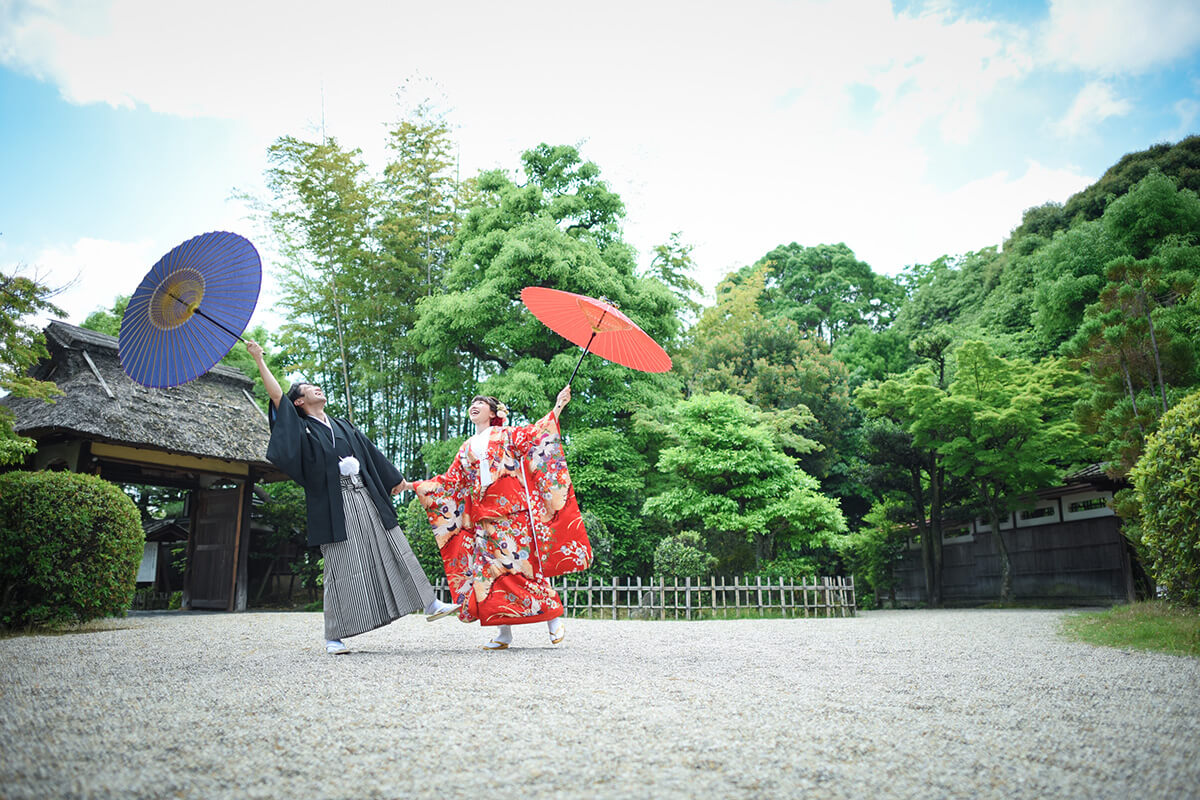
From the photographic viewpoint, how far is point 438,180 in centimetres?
1339

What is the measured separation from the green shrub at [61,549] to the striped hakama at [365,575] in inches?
125

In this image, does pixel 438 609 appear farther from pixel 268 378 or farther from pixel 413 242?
pixel 413 242

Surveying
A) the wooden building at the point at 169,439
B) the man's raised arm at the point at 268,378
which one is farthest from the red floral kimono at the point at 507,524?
the wooden building at the point at 169,439

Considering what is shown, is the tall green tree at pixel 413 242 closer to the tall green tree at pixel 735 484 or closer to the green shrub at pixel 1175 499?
the tall green tree at pixel 735 484

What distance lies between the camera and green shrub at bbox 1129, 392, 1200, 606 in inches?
193

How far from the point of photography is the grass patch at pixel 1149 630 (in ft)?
14.2

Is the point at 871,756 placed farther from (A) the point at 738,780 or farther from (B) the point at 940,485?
(B) the point at 940,485

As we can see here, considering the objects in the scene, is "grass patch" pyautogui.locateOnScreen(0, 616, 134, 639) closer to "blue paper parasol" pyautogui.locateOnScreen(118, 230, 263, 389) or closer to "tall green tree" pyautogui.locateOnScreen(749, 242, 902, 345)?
"blue paper parasol" pyautogui.locateOnScreen(118, 230, 263, 389)

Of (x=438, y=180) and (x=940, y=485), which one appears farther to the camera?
(x=940, y=485)

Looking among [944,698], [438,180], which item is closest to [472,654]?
[944,698]

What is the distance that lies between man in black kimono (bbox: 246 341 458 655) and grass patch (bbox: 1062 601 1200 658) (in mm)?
4398

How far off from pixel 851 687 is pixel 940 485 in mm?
13146

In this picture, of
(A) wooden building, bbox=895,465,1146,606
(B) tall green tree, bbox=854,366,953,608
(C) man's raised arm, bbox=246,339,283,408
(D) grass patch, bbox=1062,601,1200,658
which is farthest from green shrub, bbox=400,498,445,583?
(A) wooden building, bbox=895,465,1146,606

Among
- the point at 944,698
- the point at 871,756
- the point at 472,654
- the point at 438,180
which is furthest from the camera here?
the point at 438,180
